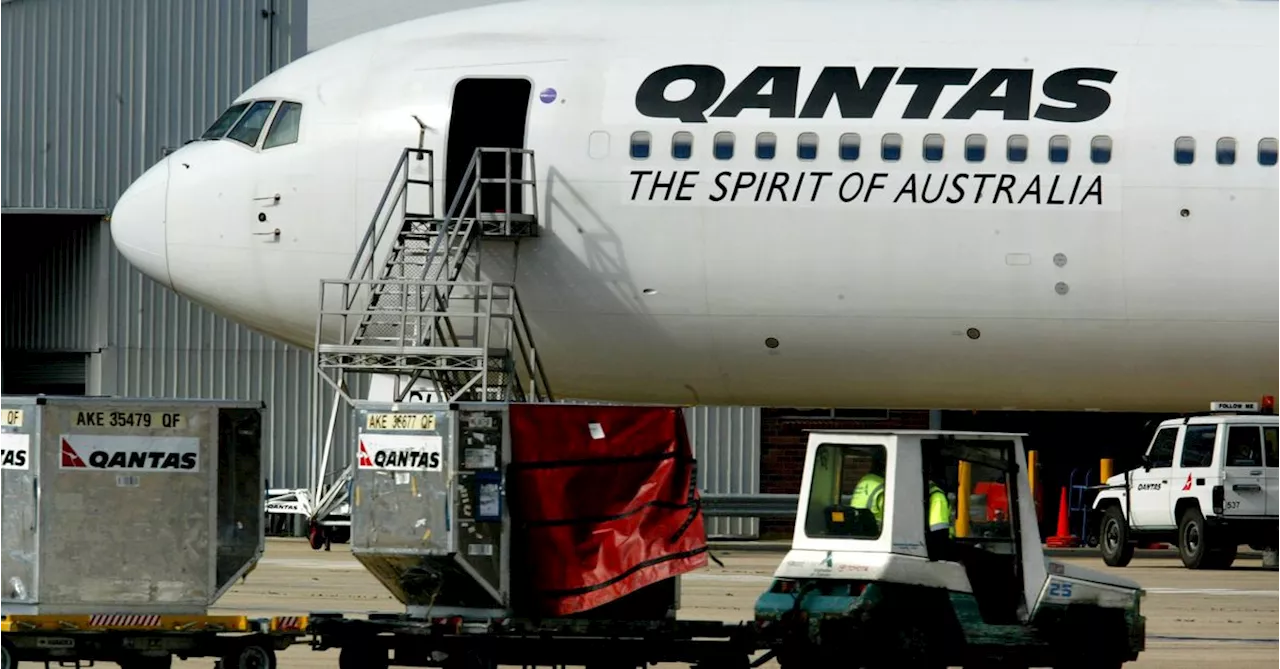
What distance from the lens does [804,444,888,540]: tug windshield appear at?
13852mm

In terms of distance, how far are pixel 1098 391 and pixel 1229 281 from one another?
2.00m

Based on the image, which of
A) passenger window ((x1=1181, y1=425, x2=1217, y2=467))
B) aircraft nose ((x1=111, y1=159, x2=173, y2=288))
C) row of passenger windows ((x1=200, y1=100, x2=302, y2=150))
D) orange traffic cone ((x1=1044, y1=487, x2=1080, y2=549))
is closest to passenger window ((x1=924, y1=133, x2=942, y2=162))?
row of passenger windows ((x1=200, y1=100, x2=302, y2=150))

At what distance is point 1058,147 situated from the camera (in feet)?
71.4

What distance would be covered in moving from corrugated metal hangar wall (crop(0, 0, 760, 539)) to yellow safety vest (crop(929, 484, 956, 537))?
67.3 feet

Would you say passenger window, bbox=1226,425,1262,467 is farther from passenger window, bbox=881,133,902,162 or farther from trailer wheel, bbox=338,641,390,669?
trailer wheel, bbox=338,641,390,669

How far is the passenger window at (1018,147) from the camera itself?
71.4 ft

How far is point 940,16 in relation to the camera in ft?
74.5

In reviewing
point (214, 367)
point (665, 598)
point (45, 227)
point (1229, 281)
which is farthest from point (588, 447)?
point (45, 227)

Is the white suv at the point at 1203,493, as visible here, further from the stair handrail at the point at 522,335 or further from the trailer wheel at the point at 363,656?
the trailer wheel at the point at 363,656

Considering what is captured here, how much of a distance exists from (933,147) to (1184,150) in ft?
8.58

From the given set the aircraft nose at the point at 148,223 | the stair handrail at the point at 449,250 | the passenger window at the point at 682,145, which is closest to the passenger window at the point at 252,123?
the aircraft nose at the point at 148,223

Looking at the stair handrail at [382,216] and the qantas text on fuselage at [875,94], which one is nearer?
the qantas text on fuselage at [875,94]

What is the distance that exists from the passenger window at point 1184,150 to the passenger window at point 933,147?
2.46m

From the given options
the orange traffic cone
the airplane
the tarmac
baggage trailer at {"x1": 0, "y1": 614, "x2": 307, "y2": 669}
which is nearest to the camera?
baggage trailer at {"x1": 0, "y1": 614, "x2": 307, "y2": 669}
